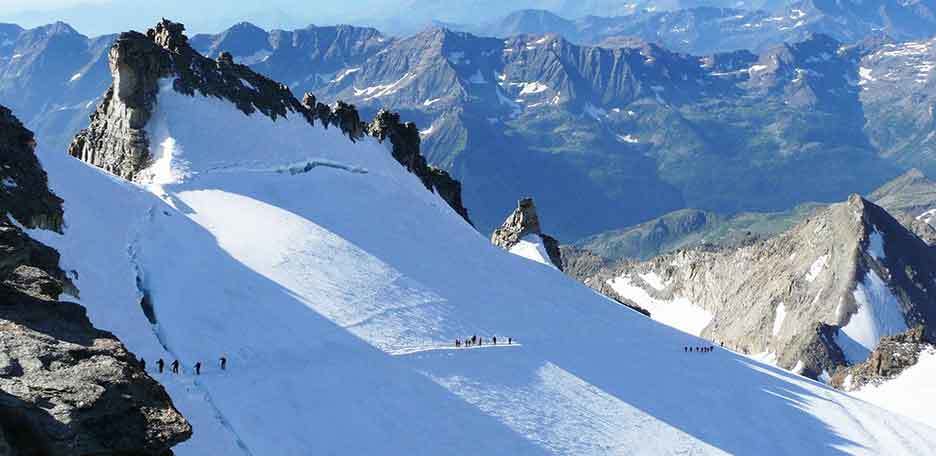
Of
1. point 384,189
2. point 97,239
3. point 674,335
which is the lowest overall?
point 97,239

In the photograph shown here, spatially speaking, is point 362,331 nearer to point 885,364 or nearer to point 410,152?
point 410,152

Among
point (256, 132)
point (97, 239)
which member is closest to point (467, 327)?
point (97, 239)

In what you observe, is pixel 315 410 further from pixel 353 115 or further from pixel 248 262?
pixel 353 115

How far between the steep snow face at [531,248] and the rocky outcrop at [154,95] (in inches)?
1152

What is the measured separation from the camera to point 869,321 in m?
190

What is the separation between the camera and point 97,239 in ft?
202

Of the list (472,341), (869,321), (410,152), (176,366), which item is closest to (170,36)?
(410,152)

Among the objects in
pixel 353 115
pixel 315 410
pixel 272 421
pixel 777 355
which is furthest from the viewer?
pixel 777 355

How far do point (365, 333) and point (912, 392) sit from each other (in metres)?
64.9

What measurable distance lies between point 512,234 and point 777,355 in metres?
77.1

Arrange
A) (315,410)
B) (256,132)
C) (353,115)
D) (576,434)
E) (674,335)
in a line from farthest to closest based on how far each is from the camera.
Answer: (353,115)
(256,132)
(674,335)
(576,434)
(315,410)

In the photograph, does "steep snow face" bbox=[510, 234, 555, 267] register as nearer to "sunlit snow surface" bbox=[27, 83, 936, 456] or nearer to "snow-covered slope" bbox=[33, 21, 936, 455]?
"sunlit snow surface" bbox=[27, 83, 936, 456]

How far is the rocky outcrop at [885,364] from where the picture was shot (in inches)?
4023

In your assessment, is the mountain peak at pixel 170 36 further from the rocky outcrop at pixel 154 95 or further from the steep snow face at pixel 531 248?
the steep snow face at pixel 531 248
